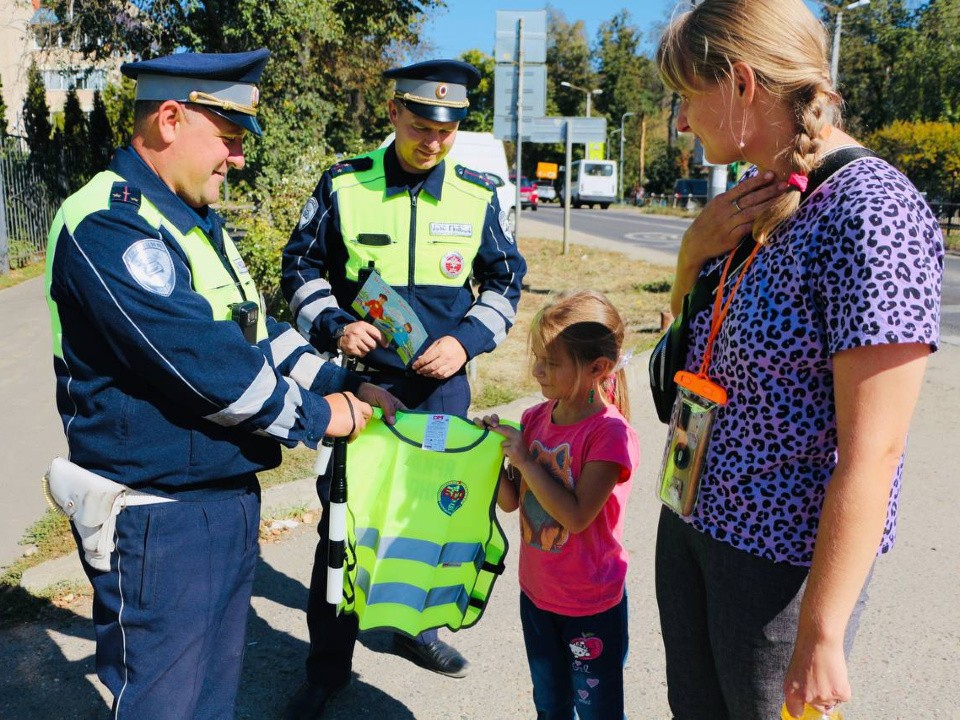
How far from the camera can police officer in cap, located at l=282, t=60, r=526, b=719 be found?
3162 mm

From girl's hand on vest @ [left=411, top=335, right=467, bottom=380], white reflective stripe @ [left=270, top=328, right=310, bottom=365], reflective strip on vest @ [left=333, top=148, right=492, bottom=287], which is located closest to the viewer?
white reflective stripe @ [left=270, top=328, right=310, bottom=365]

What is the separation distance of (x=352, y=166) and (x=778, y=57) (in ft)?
6.77

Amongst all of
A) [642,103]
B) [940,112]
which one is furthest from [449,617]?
[642,103]

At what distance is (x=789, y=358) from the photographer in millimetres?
1529

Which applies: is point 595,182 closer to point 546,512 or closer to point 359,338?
point 359,338

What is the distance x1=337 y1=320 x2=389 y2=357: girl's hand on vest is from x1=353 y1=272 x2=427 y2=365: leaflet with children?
0.16ft

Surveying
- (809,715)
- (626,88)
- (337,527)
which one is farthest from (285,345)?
(626,88)

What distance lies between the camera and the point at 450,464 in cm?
248

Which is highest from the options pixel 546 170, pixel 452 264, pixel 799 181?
pixel 546 170

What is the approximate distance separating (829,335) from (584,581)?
1204mm

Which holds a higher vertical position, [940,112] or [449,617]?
[940,112]

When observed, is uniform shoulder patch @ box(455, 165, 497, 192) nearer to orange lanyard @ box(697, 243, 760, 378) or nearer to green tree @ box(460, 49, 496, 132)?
orange lanyard @ box(697, 243, 760, 378)

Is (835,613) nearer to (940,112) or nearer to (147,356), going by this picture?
(147,356)

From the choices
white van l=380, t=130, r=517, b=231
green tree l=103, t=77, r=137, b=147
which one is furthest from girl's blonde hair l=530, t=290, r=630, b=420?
green tree l=103, t=77, r=137, b=147
